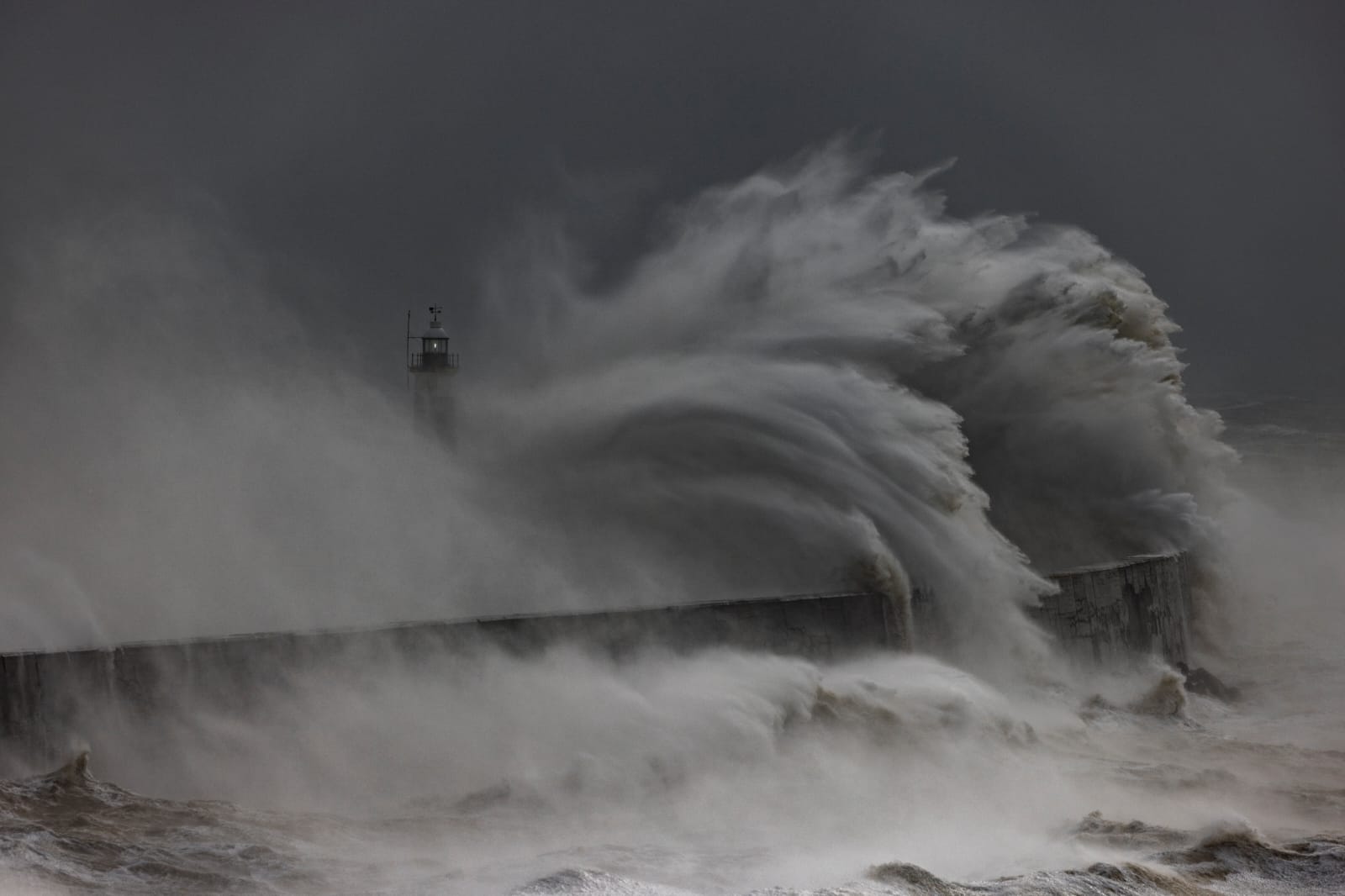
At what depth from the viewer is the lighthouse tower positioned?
1623 cm

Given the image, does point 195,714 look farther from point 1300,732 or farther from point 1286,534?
point 1286,534

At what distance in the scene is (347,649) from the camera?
26.3 ft

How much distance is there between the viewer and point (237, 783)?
291 inches

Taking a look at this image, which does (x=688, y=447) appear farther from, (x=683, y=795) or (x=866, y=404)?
(x=683, y=795)

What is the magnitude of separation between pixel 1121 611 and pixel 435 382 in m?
8.00

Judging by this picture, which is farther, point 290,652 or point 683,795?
point 683,795

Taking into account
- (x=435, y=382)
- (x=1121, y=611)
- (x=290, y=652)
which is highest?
(x=435, y=382)

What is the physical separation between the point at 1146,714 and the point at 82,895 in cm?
917

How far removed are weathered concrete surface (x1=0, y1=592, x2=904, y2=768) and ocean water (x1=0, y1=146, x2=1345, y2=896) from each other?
0.11m

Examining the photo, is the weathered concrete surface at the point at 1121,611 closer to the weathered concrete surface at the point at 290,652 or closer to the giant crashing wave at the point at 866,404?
the giant crashing wave at the point at 866,404

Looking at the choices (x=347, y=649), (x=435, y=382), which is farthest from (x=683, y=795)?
(x=435, y=382)

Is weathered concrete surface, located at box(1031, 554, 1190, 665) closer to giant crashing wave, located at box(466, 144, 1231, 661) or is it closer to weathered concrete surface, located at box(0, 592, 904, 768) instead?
giant crashing wave, located at box(466, 144, 1231, 661)

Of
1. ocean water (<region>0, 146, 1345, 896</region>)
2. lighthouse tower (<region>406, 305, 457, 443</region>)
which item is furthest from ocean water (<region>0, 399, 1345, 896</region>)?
lighthouse tower (<region>406, 305, 457, 443</region>)

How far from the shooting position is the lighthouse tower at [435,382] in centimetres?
1623
